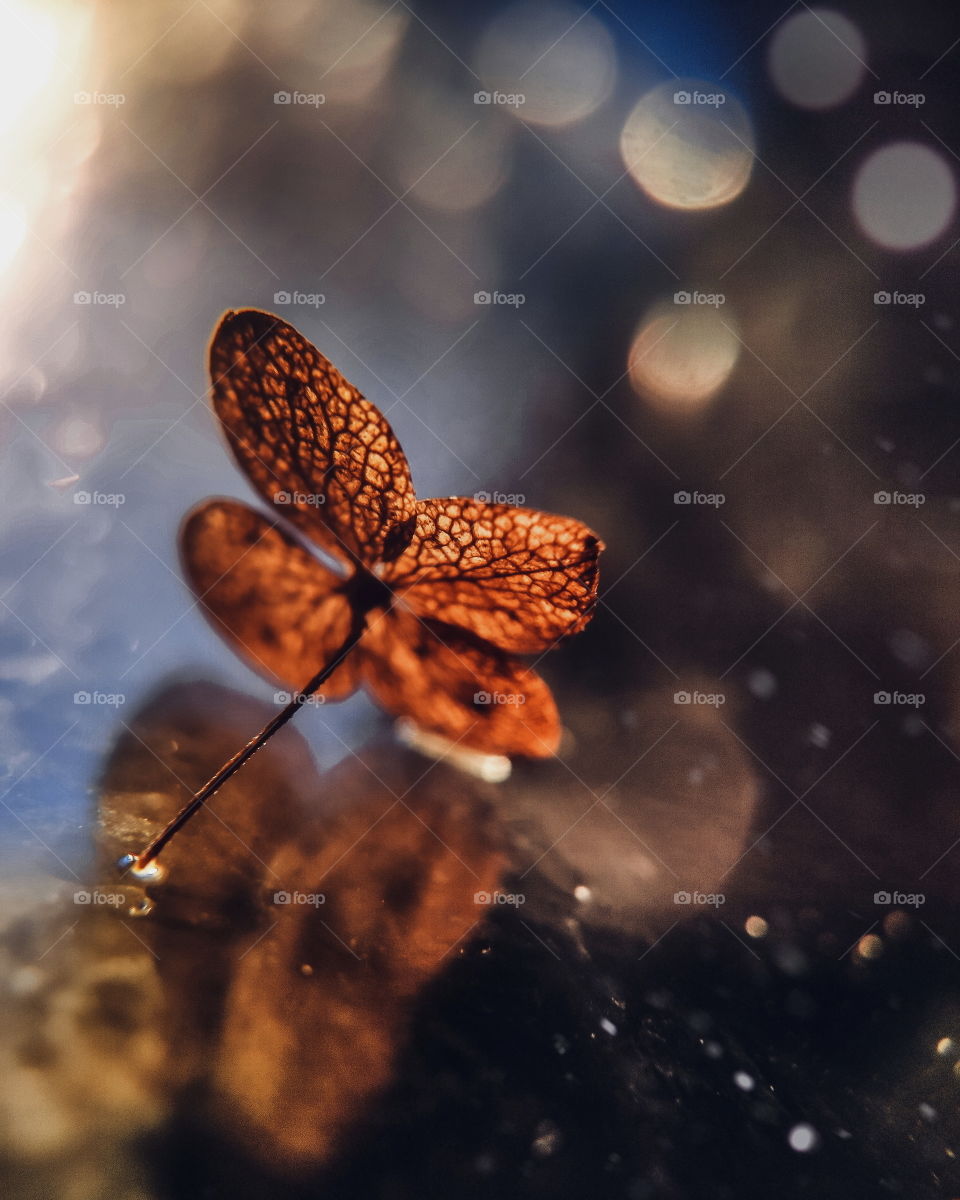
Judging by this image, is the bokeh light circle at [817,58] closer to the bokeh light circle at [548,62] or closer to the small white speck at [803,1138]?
the bokeh light circle at [548,62]

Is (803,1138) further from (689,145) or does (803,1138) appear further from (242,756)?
(689,145)

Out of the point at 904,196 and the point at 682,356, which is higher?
the point at 904,196

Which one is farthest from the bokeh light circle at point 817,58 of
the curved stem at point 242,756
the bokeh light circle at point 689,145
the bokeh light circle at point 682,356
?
the curved stem at point 242,756

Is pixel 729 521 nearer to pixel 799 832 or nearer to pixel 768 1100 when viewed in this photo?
pixel 799 832

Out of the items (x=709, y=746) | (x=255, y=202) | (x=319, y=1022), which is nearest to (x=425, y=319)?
(x=255, y=202)

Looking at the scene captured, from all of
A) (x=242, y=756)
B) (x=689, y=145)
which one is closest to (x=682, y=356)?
(x=689, y=145)

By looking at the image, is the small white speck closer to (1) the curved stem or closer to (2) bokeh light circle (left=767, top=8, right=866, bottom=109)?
(1) the curved stem
